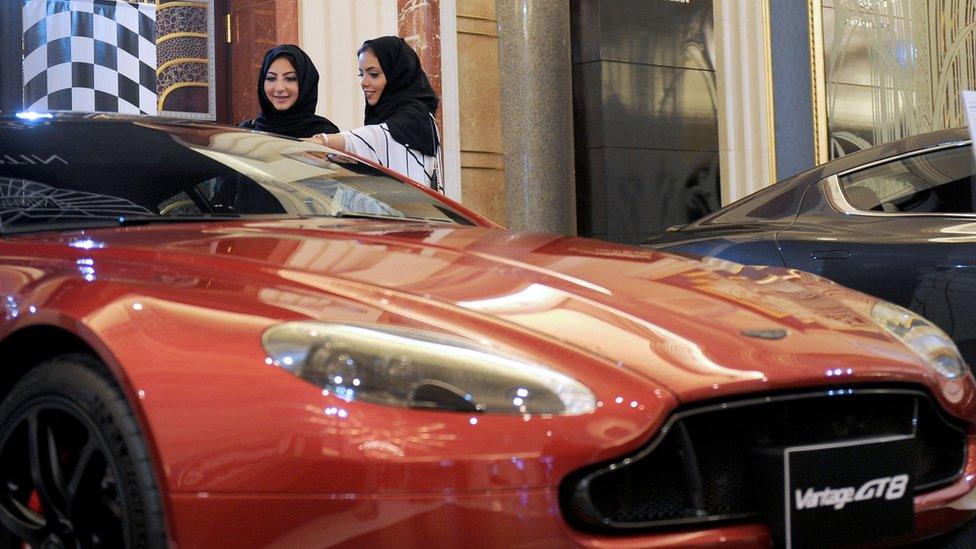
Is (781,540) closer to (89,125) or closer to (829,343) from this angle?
(829,343)

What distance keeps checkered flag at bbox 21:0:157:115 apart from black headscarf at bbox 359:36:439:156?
2.69 m

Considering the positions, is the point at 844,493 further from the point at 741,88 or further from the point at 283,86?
the point at 741,88

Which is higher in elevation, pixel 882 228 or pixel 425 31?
pixel 425 31

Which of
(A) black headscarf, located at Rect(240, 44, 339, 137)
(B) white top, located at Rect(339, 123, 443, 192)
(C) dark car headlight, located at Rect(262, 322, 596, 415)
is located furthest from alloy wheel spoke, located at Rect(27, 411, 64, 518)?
(A) black headscarf, located at Rect(240, 44, 339, 137)

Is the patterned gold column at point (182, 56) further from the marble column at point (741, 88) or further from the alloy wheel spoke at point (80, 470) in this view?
the alloy wheel spoke at point (80, 470)

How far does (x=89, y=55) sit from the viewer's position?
6582mm

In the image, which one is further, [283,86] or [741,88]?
[741,88]

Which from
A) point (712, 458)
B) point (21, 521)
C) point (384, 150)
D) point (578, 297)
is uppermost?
point (384, 150)

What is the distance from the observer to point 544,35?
732 centimetres

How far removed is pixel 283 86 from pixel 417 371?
284 centimetres

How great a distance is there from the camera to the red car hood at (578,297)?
1.69m

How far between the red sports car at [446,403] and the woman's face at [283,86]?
217 cm

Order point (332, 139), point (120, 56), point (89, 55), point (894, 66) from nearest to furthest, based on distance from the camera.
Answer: point (332, 139) → point (89, 55) → point (120, 56) → point (894, 66)

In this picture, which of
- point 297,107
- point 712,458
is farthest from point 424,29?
point 712,458
